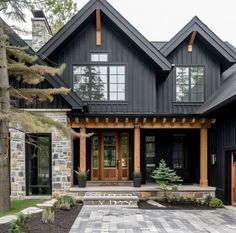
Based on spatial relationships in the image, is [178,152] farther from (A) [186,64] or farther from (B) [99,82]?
(B) [99,82]

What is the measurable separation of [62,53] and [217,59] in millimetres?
6338

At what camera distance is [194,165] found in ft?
51.7

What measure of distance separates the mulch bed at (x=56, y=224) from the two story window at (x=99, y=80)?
212 inches

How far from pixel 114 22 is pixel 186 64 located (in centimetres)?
353

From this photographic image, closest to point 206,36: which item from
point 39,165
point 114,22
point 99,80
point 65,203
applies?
point 114,22

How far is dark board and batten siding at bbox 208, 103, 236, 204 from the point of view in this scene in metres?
12.4

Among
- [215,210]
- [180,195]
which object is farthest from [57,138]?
[215,210]

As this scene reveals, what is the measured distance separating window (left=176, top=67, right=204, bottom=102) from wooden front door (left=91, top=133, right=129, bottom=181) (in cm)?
288

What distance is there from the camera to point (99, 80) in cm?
1474

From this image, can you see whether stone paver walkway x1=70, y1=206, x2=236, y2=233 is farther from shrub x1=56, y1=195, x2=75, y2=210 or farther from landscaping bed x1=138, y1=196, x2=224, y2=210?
landscaping bed x1=138, y1=196, x2=224, y2=210

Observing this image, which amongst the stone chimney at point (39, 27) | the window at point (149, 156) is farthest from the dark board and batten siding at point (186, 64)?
the stone chimney at point (39, 27)

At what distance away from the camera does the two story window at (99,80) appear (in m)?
14.7

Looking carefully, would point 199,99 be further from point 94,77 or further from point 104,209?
point 104,209

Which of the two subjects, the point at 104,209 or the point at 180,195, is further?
the point at 180,195
